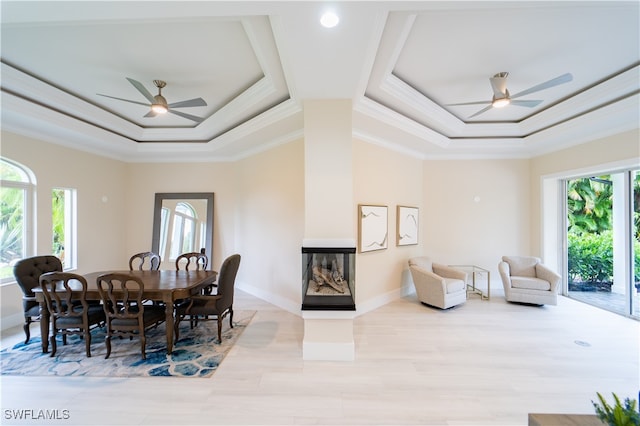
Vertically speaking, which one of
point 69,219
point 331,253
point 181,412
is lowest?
point 181,412

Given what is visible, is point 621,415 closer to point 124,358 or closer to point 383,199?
point 383,199

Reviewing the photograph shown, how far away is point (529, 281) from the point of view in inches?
172

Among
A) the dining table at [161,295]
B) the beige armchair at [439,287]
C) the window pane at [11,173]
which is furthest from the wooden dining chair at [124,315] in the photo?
the beige armchair at [439,287]

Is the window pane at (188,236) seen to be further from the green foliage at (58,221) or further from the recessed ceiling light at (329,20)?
the recessed ceiling light at (329,20)

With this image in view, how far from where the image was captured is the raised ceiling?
1775 mm

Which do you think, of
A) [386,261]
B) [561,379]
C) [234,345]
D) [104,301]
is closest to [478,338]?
[561,379]

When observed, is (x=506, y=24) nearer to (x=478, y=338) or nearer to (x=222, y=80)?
(x=222, y=80)

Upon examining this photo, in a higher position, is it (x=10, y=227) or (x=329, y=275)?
(x=10, y=227)

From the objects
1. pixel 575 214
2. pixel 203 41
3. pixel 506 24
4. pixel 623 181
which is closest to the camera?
pixel 506 24

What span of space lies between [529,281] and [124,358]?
615 centimetres

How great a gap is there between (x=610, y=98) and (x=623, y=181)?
5.47ft

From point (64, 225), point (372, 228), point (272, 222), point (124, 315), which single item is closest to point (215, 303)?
point (124, 315)

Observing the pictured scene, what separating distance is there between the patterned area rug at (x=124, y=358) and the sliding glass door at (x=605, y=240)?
6176 millimetres

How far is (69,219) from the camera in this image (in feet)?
14.8
